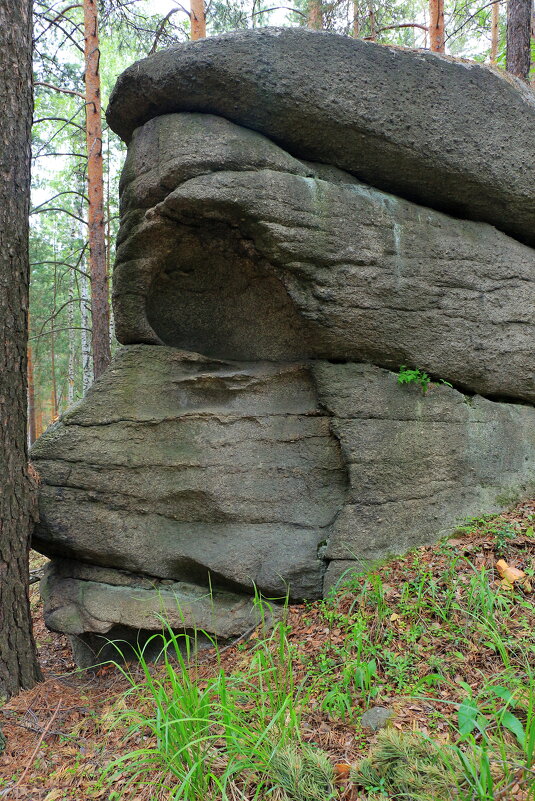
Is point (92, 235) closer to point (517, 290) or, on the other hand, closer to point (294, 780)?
point (517, 290)

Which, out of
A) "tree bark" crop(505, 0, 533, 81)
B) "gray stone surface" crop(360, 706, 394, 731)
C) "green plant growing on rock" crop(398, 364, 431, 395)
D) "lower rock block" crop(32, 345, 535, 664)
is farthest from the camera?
"tree bark" crop(505, 0, 533, 81)

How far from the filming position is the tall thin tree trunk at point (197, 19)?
877 cm

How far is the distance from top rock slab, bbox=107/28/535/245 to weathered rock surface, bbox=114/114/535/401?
0.19 metres

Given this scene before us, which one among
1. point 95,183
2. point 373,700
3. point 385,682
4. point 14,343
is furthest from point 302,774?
point 95,183

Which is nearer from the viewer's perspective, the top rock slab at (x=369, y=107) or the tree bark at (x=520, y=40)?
the top rock slab at (x=369, y=107)

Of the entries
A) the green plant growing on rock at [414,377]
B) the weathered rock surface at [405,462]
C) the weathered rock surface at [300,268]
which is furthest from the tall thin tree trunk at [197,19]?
the green plant growing on rock at [414,377]

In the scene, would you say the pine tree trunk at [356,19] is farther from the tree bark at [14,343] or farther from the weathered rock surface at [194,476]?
the weathered rock surface at [194,476]

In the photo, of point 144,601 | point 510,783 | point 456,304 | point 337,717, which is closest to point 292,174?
point 456,304

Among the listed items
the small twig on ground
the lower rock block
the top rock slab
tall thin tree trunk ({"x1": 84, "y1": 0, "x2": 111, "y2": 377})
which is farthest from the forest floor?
tall thin tree trunk ({"x1": 84, "y1": 0, "x2": 111, "y2": 377})

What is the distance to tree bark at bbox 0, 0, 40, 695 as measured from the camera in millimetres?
3723

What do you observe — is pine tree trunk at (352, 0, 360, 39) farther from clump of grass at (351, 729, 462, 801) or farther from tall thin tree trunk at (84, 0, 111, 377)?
clump of grass at (351, 729, 462, 801)

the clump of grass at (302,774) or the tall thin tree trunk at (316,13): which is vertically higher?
the tall thin tree trunk at (316,13)

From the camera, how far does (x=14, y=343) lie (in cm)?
379

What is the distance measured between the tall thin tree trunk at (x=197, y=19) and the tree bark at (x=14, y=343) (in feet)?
19.0
